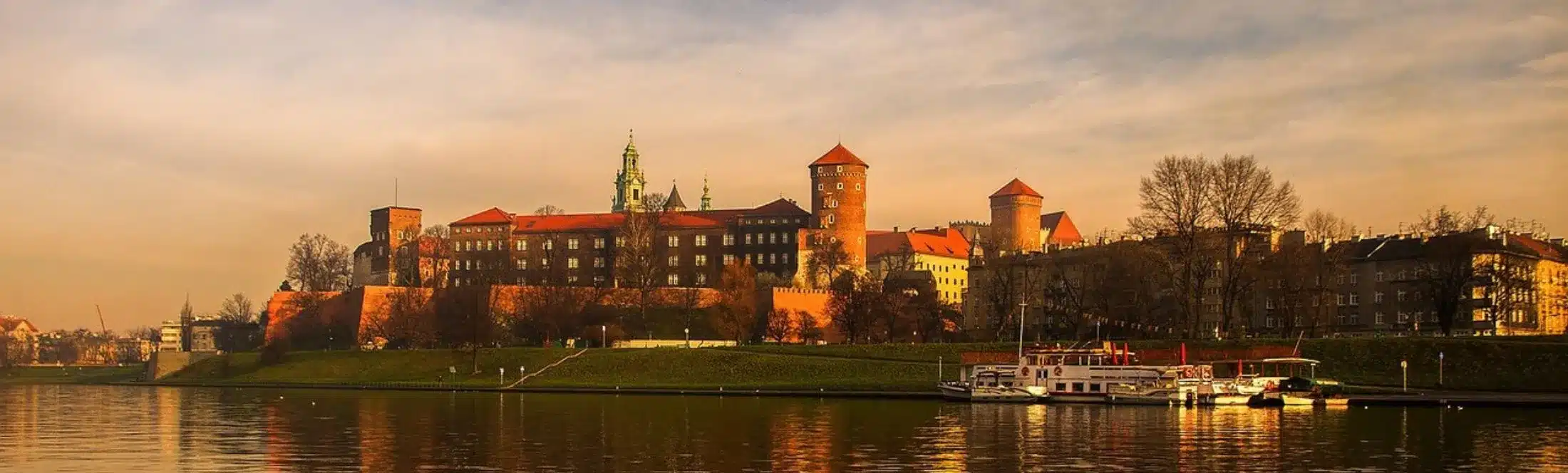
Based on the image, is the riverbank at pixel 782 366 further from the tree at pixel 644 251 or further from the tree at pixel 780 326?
the tree at pixel 644 251

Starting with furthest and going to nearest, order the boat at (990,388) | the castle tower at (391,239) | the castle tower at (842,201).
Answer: the castle tower at (391,239)
the castle tower at (842,201)
the boat at (990,388)

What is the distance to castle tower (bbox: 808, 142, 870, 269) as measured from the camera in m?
161

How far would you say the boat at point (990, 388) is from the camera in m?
73.8

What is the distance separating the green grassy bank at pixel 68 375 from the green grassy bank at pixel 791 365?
18691 millimetres

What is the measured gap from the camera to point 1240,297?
93500 millimetres

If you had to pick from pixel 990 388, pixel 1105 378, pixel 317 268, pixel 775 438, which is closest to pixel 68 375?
pixel 317 268

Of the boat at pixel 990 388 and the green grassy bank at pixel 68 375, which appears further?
the green grassy bank at pixel 68 375

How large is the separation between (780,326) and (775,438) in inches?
3128

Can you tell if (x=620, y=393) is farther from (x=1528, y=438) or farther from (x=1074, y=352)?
(x=1528, y=438)

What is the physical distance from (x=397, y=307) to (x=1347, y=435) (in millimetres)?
93731

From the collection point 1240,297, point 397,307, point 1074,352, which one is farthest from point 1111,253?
point 397,307

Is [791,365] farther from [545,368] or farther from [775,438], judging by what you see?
[775,438]

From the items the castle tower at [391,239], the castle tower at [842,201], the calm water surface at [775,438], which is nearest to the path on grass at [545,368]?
the calm water surface at [775,438]

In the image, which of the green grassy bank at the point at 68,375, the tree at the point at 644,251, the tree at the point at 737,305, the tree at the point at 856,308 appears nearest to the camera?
the tree at the point at 856,308
